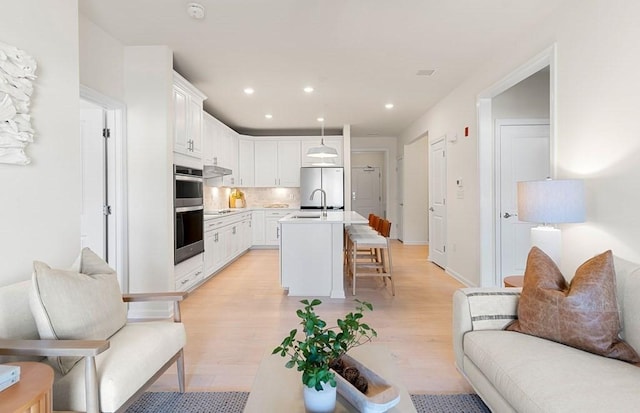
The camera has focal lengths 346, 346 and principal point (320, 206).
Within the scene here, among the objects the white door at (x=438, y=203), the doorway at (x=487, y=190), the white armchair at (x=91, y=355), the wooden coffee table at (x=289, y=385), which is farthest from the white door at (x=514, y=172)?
the white armchair at (x=91, y=355)

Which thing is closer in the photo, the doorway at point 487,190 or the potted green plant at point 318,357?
the potted green plant at point 318,357

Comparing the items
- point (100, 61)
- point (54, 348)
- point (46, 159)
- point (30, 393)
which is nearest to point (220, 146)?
point (100, 61)

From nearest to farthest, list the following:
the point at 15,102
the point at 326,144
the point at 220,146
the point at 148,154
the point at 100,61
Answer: the point at 15,102
the point at 100,61
the point at 148,154
the point at 220,146
the point at 326,144

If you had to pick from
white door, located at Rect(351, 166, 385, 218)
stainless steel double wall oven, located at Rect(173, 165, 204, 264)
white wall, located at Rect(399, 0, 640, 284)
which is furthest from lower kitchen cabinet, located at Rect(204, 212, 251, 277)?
white wall, located at Rect(399, 0, 640, 284)

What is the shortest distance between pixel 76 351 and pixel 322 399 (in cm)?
91

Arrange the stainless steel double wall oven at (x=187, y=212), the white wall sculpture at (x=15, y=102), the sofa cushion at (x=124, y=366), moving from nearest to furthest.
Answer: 1. the sofa cushion at (x=124, y=366)
2. the white wall sculpture at (x=15, y=102)
3. the stainless steel double wall oven at (x=187, y=212)

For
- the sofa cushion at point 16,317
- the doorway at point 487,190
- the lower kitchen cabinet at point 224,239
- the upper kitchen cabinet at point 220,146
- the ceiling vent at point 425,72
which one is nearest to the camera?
the sofa cushion at point 16,317

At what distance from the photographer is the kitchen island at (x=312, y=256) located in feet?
13.1

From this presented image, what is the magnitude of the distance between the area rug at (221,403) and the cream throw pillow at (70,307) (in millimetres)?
531

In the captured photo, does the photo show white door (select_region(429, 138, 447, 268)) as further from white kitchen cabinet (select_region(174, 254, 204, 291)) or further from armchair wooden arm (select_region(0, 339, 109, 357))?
armchair wooden arm (select_region(0, 339, 109, 357))

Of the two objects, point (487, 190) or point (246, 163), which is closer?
point (487, 190)

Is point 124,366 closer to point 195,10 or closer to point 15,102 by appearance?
point 15,102

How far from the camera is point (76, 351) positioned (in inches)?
49.8

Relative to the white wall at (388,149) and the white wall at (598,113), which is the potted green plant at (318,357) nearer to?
the white wall at (598,113)
